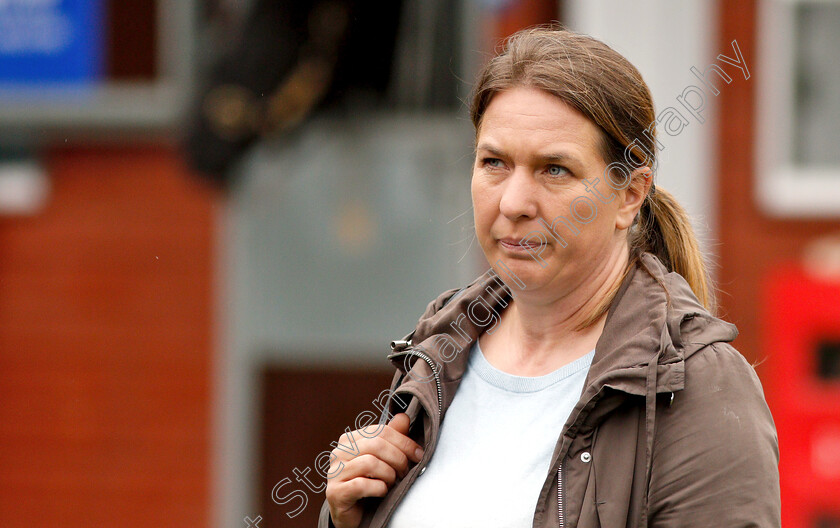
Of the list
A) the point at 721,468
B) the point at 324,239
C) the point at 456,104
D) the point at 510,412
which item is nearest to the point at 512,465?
the point at 510,412

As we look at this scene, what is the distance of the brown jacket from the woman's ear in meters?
0.15

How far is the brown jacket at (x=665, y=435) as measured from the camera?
154 centimetres

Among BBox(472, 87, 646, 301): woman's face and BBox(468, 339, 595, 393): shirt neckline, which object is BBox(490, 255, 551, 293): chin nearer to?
BBox(472, 87, 646, 301): woman's face

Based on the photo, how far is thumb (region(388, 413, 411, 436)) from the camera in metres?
1.91

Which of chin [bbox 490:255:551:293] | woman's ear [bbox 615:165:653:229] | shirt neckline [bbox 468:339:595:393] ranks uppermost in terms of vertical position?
woman's ear [bbox 615:165:653:229]

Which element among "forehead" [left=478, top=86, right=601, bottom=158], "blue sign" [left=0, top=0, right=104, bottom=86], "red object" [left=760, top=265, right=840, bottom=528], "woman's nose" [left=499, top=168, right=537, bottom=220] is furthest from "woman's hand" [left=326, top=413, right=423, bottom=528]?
"blue sign" [left=0, top=0, right=104, bottom=86]

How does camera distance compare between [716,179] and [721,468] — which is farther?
[716,179]

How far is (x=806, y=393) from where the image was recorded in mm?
5266

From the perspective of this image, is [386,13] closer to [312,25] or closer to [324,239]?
[312,25]

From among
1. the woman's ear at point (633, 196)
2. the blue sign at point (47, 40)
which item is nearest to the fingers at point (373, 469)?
the woman's ear at point (633, 196)

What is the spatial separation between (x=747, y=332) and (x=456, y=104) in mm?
2024

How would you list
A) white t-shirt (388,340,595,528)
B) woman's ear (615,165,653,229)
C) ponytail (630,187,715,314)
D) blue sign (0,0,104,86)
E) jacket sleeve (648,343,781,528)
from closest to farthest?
jacket sleeve (648,343,781,528) → white t-shirt (388,340,595,528) → woman's ear (615,165,653,229) → ponytail (630,187,715,314) → blue sign (0,0,104,86)

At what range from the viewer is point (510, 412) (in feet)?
5.98

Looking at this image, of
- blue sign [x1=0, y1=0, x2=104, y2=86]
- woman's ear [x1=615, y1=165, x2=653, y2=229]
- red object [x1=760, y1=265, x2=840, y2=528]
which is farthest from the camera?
blue sign [x1=0, y1=0, x2=104, y2=86]
